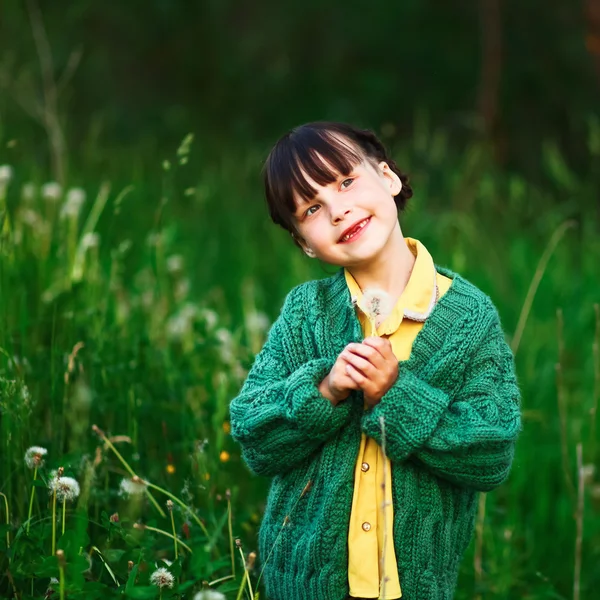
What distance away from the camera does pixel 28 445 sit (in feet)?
7.25

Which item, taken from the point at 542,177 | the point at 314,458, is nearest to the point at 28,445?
the point at 314,458

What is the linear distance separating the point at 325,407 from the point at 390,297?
0.28 metres

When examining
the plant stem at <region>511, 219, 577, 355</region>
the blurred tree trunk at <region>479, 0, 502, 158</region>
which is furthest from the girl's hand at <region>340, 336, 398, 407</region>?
the blurred tree trunk at <region>479, 0, 502, 158</region>

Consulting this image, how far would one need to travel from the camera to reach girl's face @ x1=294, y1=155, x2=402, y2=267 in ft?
5.93

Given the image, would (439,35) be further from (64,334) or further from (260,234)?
(64,334)

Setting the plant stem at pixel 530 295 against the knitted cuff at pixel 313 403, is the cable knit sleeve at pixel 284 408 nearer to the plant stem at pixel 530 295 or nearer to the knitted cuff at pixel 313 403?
the knitted cuff at pixel 313 403

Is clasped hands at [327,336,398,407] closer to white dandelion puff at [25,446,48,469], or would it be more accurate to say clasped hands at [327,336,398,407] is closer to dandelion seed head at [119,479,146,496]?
dandelion seed head at [119,479,146,496]

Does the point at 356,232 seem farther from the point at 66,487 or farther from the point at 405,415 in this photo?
the point at 66,487

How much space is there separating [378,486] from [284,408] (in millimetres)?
232

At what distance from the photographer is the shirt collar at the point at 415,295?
6.03 feet

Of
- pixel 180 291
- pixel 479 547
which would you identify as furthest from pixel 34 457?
pixel 180 291

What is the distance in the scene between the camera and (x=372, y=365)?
5.53 ft

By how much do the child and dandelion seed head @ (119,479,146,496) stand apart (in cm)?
21

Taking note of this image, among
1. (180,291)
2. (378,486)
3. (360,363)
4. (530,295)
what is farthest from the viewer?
(180,291)
